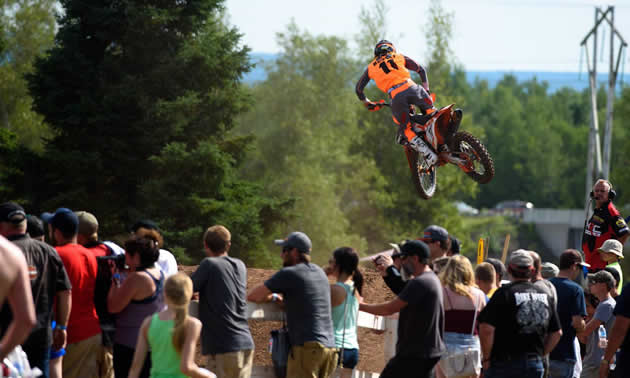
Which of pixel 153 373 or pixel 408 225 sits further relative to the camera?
pixel 408 225

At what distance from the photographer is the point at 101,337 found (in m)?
7.00

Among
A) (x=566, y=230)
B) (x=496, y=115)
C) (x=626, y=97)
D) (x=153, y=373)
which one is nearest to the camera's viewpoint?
(x=153, y=373)

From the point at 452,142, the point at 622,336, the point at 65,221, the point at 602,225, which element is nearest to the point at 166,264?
the point at 65,221

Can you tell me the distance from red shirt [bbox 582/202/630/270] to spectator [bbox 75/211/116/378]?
7682 millimetres

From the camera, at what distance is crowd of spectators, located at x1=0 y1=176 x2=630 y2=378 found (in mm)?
6441

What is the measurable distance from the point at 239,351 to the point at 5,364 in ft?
6.88

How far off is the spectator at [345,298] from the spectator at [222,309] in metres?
0.78

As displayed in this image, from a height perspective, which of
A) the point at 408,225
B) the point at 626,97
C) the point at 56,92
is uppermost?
the point at 626,97

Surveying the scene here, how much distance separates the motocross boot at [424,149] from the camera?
13.0 m

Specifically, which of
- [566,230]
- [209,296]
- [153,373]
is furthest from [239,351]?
[566,230]

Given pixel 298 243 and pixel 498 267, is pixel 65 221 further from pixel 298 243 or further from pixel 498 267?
pixel 498 267

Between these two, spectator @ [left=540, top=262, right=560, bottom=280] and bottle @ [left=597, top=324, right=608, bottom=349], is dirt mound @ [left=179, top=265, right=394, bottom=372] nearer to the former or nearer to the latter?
spectator @ [left=540, top=262, right=560, bottom=280]

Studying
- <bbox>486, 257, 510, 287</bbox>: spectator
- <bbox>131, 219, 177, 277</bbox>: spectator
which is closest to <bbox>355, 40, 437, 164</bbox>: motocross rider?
<bbox>486, 257, 510, 287</bbox>: spectator

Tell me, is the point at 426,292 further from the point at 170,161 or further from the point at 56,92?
the point at 56,92
